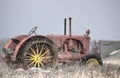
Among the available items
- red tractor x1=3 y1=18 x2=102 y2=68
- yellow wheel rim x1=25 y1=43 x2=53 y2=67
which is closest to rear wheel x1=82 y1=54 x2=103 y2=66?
red tractor x1=3 y1=18 x2=102 y2=68

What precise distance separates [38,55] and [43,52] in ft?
1.10

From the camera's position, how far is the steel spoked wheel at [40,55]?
47.2ft

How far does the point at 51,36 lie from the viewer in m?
16.2

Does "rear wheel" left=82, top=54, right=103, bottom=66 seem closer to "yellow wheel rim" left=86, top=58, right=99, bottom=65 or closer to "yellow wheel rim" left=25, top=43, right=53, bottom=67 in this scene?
"yellow wheel rim" left=86, top=58, right=99, bottom=65

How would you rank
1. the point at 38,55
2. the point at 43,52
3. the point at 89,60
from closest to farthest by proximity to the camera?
the point at 38,55 → the point at 43,52 → the point at 89,60

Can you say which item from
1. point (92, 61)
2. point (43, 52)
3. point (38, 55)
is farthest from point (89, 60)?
point (38, 55)

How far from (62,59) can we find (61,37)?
102cm

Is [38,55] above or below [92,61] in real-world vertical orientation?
above

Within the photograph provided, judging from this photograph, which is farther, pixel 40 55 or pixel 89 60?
pixel 89 60

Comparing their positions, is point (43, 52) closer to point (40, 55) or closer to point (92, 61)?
point (40, 55)

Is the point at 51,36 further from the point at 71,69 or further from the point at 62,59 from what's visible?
the point at 71,69

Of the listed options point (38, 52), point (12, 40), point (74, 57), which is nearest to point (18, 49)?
point (38, 52)

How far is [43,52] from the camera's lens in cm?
1480

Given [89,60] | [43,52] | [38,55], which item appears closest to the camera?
[38,55]
